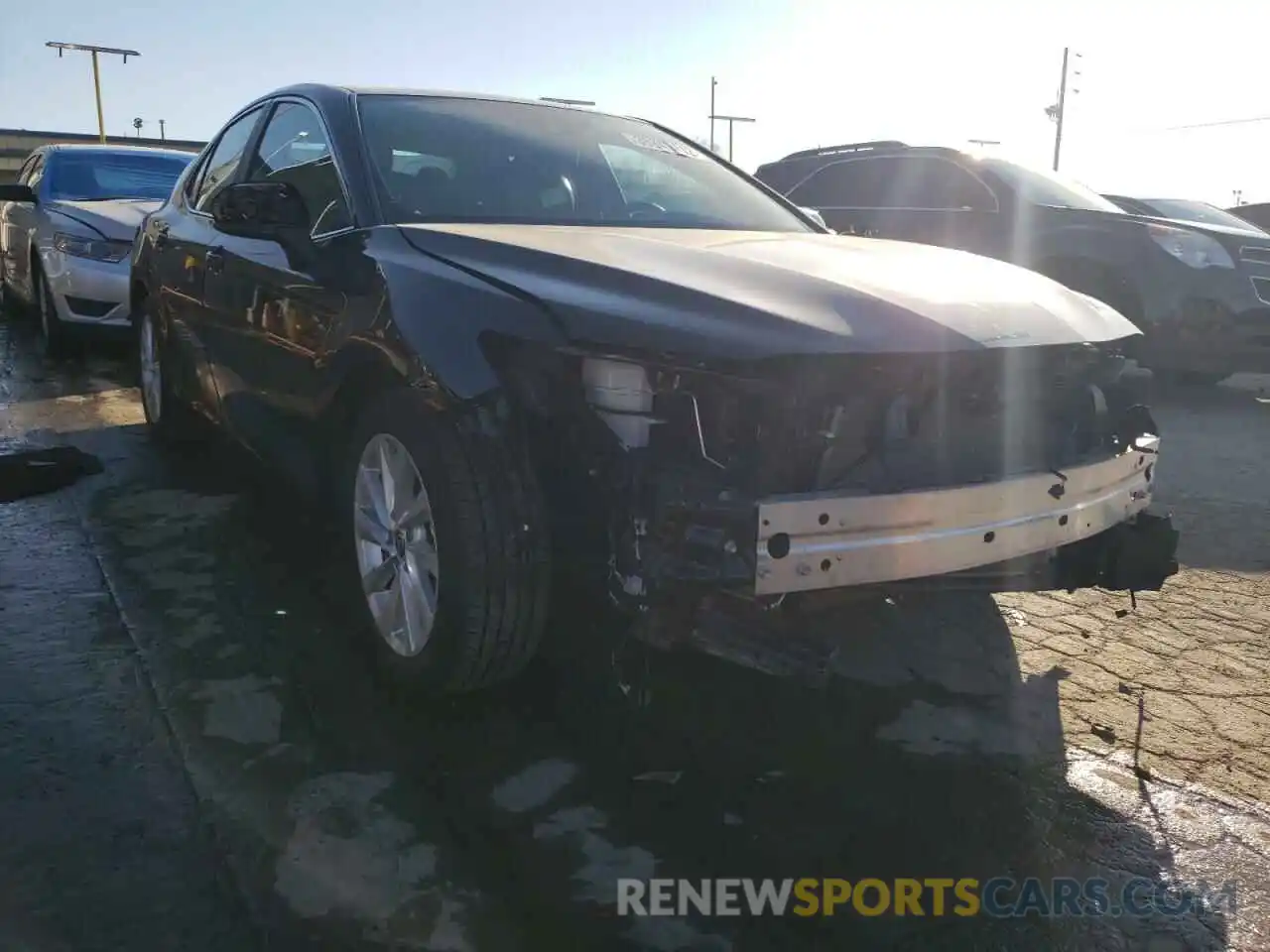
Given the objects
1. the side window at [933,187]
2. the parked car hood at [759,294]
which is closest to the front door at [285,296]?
the parked car hood at [759,294]

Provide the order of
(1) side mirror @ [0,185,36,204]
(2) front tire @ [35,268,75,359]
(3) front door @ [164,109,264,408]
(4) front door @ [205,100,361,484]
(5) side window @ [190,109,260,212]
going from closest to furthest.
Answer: (4) front door @ [205,100,361,484] < (3) front door @ [164,109,264,408] < (5) side window @ [190,109,260,212] < (1) side mirror @ [0,185,36,204] < (2) front tire @ [35,268,75,359]

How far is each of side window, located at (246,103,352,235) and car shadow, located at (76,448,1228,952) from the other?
1.25 m

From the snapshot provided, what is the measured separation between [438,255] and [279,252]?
0.88 m

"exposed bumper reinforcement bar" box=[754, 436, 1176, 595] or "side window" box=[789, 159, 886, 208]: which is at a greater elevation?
"side window" box=[789, 159, 886, 208]

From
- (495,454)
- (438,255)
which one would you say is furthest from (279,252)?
(495,454)

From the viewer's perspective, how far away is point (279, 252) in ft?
10.9

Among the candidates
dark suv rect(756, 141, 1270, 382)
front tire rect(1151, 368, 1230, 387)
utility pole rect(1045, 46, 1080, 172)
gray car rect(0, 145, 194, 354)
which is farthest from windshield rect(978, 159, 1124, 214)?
utility pole rect(1045, 46, 1080, 172)

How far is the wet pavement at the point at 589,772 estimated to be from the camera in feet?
6.55

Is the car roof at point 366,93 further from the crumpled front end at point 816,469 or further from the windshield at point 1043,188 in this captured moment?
the windshield at point 1043,188

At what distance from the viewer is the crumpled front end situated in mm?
2092

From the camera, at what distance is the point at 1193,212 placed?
861cm

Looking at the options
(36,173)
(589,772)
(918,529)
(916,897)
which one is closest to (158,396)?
(589,772)

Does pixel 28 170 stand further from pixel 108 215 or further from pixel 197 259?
pixel 197 259

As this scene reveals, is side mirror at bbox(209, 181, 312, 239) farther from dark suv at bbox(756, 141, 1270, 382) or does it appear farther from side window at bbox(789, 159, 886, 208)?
side window at bbox(789, 159, 886, 208)
